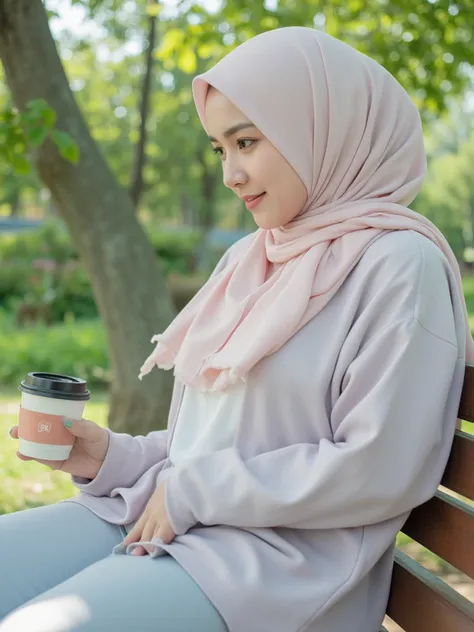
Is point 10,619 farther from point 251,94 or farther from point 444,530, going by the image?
point 251,94

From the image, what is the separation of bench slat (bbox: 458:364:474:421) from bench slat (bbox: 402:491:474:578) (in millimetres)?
179

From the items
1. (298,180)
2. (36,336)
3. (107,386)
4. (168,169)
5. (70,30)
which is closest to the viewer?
(298,180)

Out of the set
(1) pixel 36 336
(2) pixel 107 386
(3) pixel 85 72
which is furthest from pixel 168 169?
(2) pixel 107 386

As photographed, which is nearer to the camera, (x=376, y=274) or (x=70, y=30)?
(x=376, y=274)

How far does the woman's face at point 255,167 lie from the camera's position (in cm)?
190

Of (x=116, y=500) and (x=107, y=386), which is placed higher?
(x=116, y=500)

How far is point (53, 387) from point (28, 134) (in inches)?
99.0

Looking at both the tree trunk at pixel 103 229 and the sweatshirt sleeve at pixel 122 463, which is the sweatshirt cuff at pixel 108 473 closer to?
the sweatshirt sleeve at pixel 122 463

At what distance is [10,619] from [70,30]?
524 inches

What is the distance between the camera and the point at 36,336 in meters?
12.3

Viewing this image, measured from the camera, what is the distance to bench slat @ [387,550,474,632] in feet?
5.57

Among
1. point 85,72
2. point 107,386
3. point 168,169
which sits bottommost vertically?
point 107,386

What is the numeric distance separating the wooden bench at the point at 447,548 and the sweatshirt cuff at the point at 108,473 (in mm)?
700

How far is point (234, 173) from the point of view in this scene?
1.93 m
